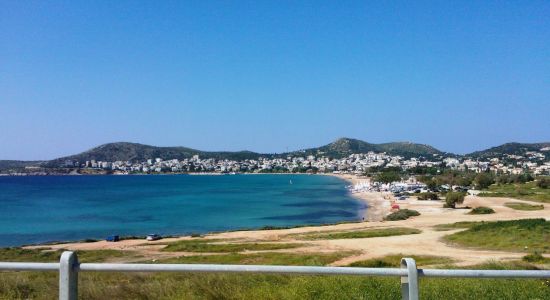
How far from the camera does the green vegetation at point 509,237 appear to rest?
33.1 metres

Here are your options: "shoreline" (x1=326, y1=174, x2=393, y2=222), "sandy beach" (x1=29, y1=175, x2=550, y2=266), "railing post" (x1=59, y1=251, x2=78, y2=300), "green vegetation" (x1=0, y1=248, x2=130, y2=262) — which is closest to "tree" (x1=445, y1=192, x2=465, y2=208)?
"sandy beach" (x1=29, y1=175, x2=550, y2=266)

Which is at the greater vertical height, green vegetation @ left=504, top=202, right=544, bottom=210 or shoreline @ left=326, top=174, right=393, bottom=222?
green vegetation @ left=504, top=202, right=544, bottom=210

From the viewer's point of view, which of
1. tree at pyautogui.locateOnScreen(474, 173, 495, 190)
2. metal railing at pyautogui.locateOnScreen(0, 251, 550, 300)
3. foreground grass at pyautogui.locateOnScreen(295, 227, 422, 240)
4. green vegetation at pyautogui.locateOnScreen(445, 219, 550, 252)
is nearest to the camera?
metal railing at pyautogui.locateOnScreen(0, 251, 550, 300)

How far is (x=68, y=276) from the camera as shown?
116 inches

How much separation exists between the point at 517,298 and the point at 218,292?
272 centimetres

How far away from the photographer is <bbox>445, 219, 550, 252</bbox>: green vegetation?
33125 mm

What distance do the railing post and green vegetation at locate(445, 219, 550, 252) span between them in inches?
1290

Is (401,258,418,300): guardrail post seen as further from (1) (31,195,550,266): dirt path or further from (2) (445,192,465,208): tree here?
(2) (445,192,465,208): tree

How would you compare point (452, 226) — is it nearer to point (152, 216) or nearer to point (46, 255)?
point (46, 255)

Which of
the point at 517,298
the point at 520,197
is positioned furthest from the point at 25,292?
the point at 520,197

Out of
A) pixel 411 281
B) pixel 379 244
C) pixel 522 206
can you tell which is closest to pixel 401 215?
pixel 522 206

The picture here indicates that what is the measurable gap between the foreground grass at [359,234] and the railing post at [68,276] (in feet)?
138

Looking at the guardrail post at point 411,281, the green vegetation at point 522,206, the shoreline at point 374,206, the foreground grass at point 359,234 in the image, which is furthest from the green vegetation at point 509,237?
the guardrail post at point 411,281

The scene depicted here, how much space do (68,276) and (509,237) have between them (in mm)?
39880
